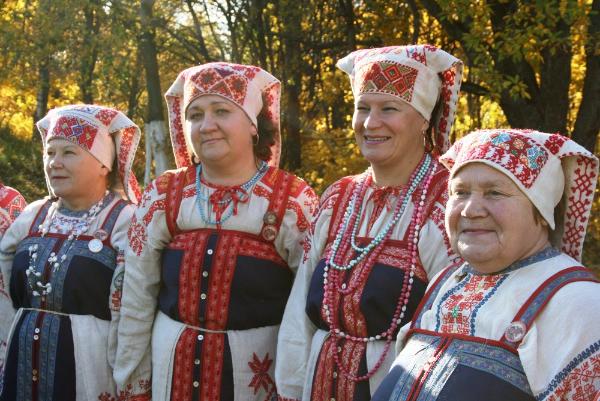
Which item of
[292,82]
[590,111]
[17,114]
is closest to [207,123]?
[590,111]

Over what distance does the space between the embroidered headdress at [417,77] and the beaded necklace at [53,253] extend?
5.05 ft

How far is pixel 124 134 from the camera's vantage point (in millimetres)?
4156

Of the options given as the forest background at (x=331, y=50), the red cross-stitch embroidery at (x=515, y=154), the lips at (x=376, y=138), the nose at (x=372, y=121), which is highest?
the forest background at (x=331, y=50)

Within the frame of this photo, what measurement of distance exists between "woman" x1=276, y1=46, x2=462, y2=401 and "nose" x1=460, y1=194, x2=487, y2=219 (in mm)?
386

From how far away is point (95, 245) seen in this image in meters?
3.89

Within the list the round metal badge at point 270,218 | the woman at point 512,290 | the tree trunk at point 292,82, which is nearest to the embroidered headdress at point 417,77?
the woman at point 512,290

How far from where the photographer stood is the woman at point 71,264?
3.83 meters

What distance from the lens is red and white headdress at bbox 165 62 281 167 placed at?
3482 millimetres

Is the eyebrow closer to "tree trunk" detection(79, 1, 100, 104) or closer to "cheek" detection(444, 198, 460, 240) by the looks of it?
"cheek" detection(444, 198, 460, 240)

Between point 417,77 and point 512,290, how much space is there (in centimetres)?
96

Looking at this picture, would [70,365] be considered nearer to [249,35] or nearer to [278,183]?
[278,183]

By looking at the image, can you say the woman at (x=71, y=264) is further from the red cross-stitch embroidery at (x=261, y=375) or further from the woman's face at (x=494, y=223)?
the woman's face at (x=494, y=223)

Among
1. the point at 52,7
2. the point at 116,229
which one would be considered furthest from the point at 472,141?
the point at 52,7

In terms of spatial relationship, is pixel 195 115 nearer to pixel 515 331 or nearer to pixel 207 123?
pixel 207 123
